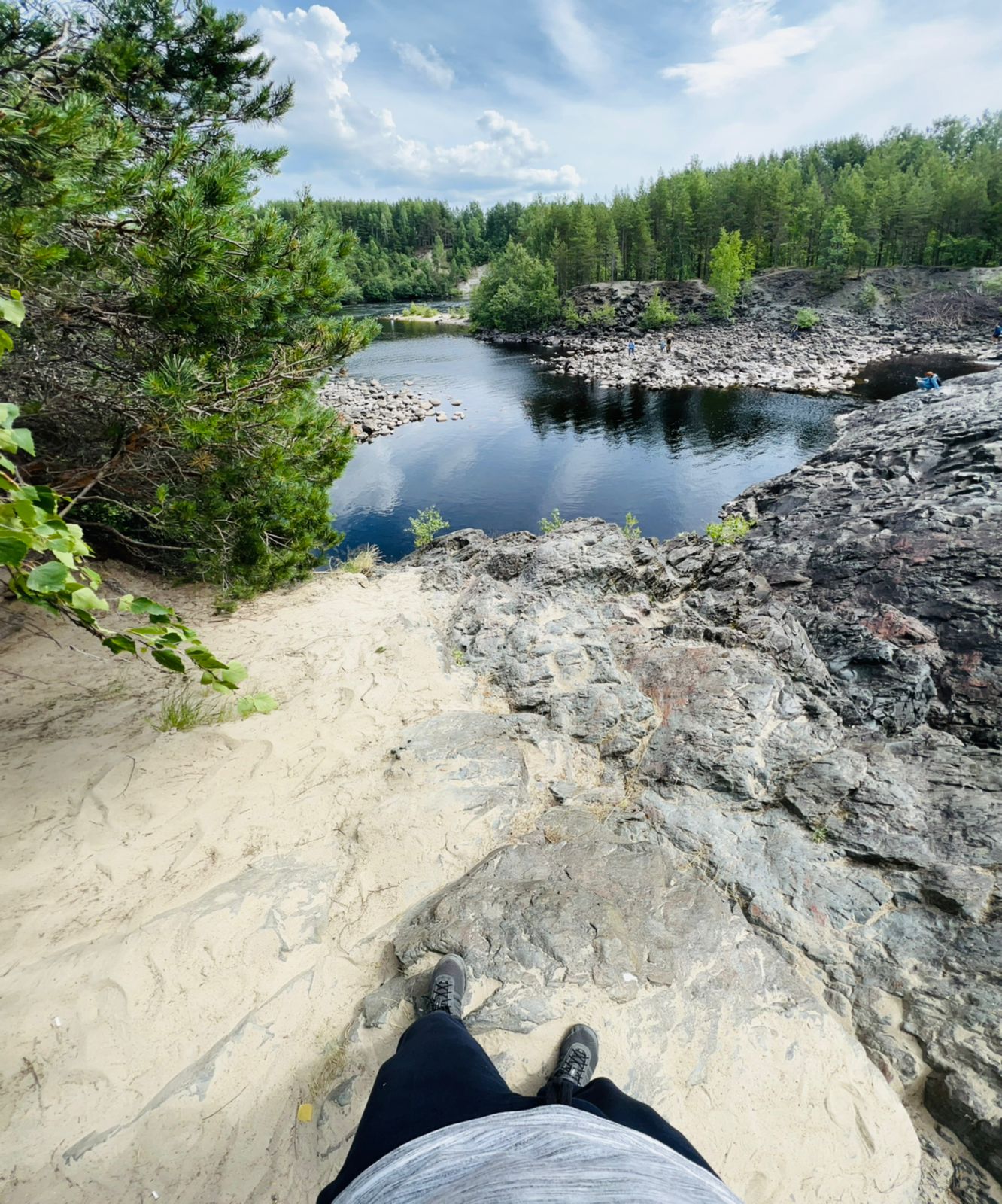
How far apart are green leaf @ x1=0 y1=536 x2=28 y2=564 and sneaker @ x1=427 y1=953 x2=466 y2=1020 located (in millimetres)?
2662

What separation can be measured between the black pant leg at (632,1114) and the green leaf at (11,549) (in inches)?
93.5

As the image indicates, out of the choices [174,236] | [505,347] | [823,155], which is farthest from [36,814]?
[823,155]

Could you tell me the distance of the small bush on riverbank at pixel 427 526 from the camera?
13.2 meters

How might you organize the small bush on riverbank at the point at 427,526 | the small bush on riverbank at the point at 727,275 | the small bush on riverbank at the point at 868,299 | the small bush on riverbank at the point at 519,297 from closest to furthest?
the small bush on riverbank at the point at 427,526 < the small bush on riverbank at the point at 868,299 < the small bush on riverbank at the point at 727,275 < the small bush on riverbank at the point at 519,297

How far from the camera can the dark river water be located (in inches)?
646

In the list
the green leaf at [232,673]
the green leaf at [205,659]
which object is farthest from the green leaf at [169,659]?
the green leaf at [232,673]

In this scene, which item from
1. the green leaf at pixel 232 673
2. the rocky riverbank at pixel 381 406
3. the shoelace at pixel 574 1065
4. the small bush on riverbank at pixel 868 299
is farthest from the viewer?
the small bush on riverbank at pixel 868 299

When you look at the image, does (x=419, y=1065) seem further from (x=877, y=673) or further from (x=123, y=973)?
(x=877, y=673)

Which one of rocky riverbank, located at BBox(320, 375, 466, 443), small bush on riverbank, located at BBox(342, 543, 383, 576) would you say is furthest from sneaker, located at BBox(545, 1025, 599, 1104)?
rocky riverbank, located at BBox(320, 375, 466, 443)

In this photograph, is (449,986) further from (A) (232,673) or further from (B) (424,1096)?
(A) (232,673)

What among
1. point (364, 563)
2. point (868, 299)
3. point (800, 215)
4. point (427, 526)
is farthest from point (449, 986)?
point (800, 215)

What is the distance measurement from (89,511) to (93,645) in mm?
1807

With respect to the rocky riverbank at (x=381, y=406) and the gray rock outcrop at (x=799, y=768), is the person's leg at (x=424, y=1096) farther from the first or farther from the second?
the rocky riverbank at (x=381, y=406)

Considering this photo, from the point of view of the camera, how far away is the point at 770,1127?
8.09 ft
